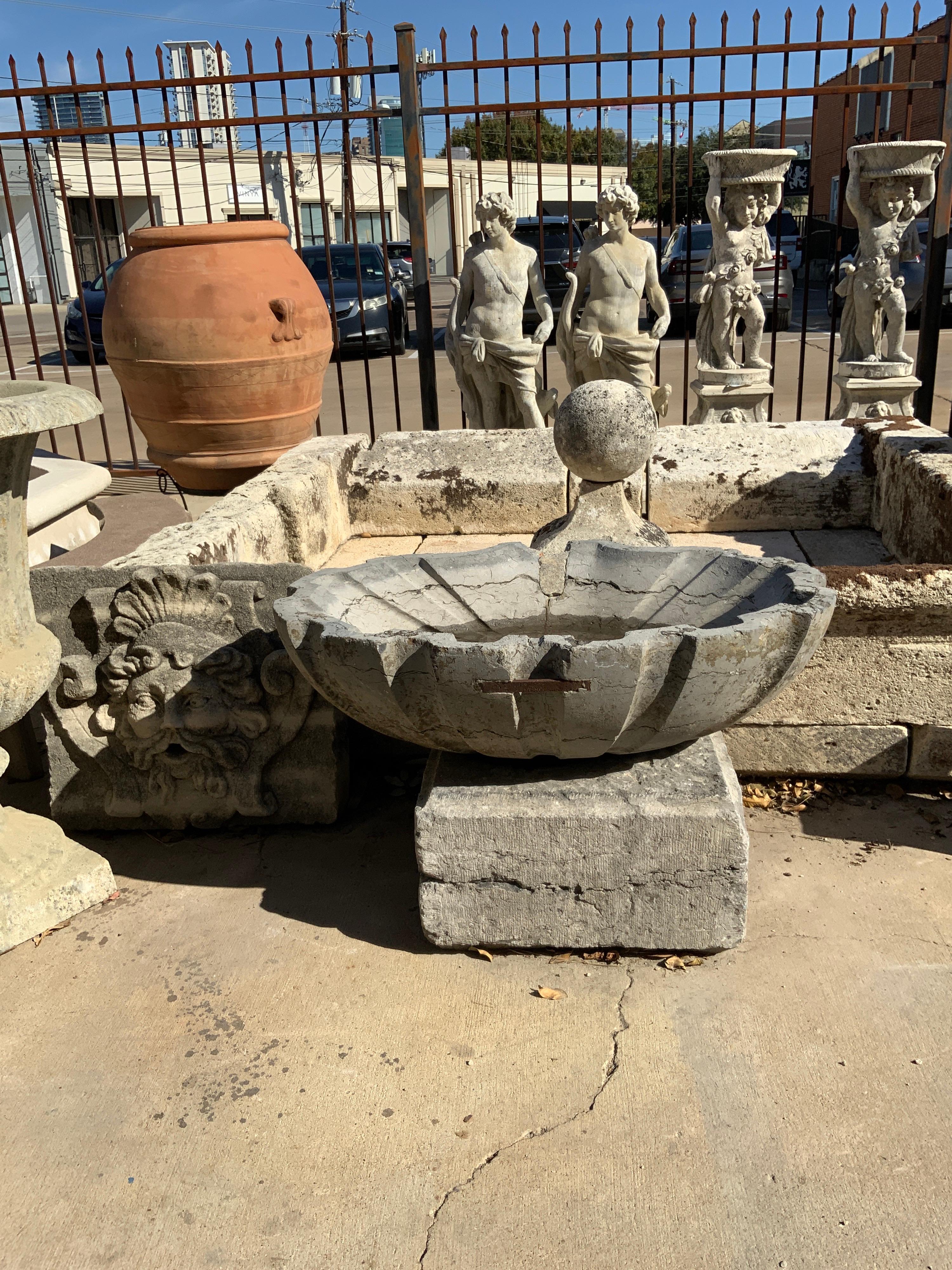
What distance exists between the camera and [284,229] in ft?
16.1

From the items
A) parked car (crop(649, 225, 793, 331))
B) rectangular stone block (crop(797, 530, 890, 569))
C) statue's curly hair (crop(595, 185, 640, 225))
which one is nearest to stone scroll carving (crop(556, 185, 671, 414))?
statue's curly hair (crop(595, 185, 640, 225))

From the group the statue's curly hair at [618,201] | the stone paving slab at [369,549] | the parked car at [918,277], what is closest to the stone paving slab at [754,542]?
the stone paving slab at [369,549]

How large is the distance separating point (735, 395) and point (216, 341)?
3.78 m

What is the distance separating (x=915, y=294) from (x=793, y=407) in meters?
4.71

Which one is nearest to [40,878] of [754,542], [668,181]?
[754,542]

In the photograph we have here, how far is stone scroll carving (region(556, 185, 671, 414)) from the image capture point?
238 inches

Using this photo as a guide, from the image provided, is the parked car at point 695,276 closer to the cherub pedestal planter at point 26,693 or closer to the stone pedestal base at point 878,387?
the stone pedestal base at point 878,387

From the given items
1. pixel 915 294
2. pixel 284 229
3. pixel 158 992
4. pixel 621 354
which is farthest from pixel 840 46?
pixel 915 294

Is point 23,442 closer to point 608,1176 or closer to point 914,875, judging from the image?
point 608,1176

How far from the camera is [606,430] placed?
328cm

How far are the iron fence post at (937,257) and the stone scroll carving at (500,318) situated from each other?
7.46 ft

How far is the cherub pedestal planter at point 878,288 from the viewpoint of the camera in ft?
21.1

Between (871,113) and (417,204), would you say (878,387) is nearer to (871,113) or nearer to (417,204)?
(417,204)

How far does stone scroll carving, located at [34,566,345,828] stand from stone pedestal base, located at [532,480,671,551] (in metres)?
1.05
